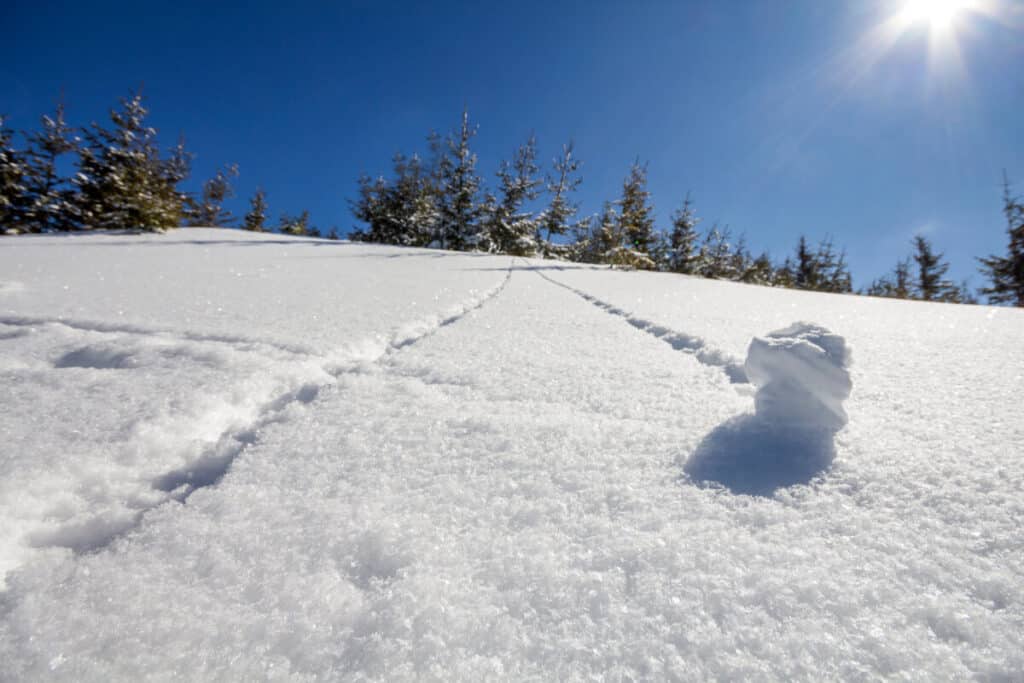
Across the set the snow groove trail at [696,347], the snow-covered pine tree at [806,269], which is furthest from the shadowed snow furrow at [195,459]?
the snow-covered pine tree at [806,269]

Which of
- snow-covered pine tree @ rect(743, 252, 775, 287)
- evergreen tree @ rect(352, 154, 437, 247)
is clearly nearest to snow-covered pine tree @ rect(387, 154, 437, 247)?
evergreen tree @ rect(352, 154, 437, 247)

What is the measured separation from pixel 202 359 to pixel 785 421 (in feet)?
5.28

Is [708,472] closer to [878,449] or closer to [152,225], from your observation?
[878,449]

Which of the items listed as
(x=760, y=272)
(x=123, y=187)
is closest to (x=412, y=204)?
(x=123, y=187)

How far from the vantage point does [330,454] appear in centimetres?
81

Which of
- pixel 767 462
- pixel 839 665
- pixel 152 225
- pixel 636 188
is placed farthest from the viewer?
pixel 636 188

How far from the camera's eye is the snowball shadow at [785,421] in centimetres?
70

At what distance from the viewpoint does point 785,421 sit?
827 millimetres

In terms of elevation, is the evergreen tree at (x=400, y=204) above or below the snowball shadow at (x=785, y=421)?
above

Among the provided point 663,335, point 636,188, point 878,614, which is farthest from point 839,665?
point 636,188

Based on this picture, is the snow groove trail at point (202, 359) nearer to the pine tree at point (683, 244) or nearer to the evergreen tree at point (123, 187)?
the evergreen tree at point (123, 187)

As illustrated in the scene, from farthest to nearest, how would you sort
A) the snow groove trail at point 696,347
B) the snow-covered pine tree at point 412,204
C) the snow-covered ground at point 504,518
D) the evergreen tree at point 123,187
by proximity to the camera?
the snow-covered pine tree at point 412,204 < the evergreen tree at point 123,187 < the snow groove trail at point 696,347 < the snow-covered ground at point 504,518

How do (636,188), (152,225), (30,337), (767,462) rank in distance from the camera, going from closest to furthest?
(767,462), (30,337), (152,225), (636,188)

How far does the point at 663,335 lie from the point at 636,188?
13456mm
